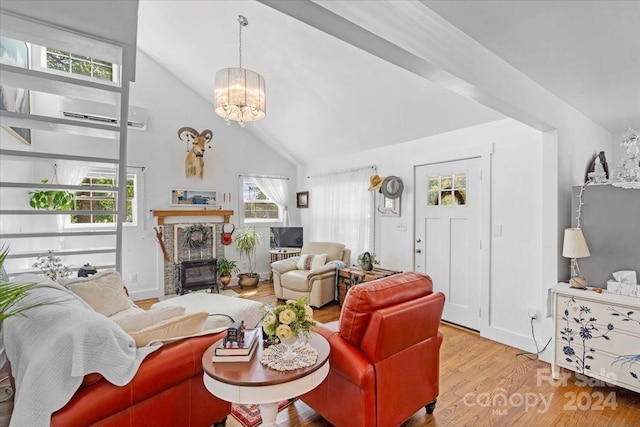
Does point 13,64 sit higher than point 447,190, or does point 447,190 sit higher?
point 13,64

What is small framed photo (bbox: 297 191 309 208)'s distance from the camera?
20.9 feet

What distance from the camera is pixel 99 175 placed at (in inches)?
189

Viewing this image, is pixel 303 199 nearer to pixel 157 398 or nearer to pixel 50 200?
pixel 50 200

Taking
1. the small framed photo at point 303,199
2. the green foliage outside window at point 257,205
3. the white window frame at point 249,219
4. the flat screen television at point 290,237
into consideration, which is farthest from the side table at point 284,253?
the small framed photo at point 303,199

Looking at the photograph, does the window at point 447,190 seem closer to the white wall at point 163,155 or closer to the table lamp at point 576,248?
the table lamp at point 576,248

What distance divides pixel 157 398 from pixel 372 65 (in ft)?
11.2

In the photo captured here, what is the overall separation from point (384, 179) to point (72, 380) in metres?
3.95

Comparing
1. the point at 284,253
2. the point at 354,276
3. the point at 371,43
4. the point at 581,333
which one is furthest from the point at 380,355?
the point at 284,253

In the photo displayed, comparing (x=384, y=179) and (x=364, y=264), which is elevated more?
(x=384, y=179)

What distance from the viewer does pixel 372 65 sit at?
11.1ft

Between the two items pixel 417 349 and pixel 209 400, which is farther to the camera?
pixel 417 349

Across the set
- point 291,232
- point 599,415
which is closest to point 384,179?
point 291,232

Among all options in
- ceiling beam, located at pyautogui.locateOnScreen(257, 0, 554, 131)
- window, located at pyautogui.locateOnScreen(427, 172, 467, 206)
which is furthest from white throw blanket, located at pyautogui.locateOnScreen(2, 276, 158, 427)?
window, located at pyautogui.locateOnScreen(427, 172, 467, 206)

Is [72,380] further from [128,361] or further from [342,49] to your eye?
[342,49]
